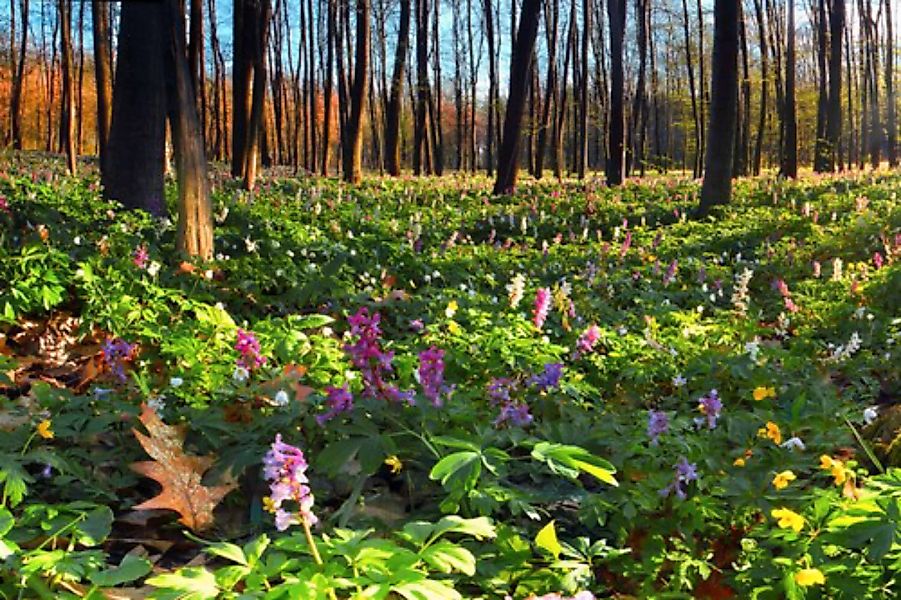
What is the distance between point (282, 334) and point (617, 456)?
189 cm

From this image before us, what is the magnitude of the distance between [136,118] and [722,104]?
8573mm

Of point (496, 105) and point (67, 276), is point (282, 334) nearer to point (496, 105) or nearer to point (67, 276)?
point (67, 276)

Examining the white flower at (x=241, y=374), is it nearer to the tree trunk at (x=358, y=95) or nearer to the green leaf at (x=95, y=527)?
the green leaf at (x=95, y=527)

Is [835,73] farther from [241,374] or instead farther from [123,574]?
[123,574]

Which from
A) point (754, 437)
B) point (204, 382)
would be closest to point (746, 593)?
point (754, 437)

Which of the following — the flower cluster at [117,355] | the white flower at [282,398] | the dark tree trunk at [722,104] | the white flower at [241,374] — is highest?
the dark tree trunk at [722,104]

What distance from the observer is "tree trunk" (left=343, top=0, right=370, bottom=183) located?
15.3m

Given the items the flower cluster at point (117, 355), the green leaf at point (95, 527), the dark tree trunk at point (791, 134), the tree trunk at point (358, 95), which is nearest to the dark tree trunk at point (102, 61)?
the tree trunk at point (358, 95)

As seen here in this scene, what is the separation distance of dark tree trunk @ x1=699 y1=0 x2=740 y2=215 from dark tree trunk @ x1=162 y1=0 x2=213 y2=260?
826 centimetres

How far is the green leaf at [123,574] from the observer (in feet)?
5.57

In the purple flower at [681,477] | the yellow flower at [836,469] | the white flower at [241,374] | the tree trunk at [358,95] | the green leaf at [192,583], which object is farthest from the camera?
the tree trunk at [358,95]

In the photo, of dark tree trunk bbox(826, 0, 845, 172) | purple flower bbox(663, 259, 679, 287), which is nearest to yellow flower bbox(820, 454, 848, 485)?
purple flower bbox(663, 259, 679, 287)

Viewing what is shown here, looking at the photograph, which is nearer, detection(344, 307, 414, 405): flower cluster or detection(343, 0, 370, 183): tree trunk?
detection(344, 307, 414, 405): flower cluster

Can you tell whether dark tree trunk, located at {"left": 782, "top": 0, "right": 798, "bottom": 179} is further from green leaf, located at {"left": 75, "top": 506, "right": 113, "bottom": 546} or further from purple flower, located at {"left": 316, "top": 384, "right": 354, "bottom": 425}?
green leaf, located at {"left": 75, "top": 506, "right": 113, "bottom": 546}
